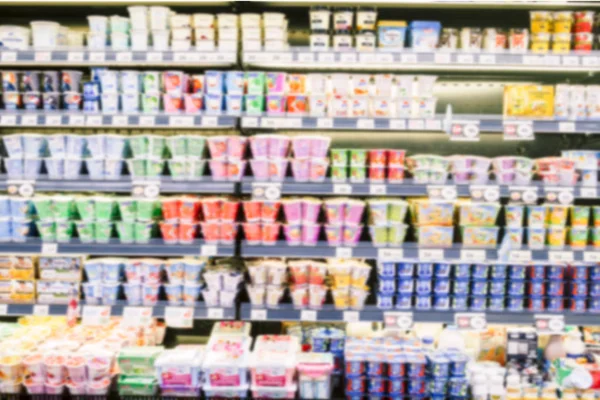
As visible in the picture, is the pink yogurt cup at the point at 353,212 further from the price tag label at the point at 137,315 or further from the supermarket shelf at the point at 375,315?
the price tag label at the point at 137,315

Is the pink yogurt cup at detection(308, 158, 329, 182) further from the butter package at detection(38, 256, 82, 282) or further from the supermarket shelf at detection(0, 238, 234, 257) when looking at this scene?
the butter package at detection(38, 256, 82, 282)

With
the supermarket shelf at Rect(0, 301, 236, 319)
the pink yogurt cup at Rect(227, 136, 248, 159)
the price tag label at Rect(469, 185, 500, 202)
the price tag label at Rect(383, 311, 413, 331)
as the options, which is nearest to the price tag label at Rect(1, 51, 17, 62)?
the pink yogurt cup at Rect(227, 136, 248, 159)

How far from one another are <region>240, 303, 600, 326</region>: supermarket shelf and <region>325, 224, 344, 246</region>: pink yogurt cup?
0.36 meters

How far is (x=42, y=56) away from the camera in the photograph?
3.05 meters

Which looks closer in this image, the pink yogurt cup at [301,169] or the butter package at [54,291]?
the pink yogurt cup at [301,169]

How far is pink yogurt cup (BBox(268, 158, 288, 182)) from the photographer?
3104mm

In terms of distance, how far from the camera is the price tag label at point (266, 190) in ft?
10.1

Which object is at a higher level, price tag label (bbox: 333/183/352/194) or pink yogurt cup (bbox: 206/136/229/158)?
pink yogurt cup (bbox: 206/136/229/158)

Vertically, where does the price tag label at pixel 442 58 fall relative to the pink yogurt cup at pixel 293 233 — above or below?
above

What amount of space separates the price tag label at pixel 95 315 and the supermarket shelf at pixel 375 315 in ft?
2.47

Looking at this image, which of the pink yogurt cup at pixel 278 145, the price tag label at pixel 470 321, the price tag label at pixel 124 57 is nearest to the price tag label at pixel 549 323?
the price tag label at pixel 470 321

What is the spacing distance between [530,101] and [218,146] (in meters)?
1.73

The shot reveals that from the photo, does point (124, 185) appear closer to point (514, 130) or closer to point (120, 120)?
point (120, 120)

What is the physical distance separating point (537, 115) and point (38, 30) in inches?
109
